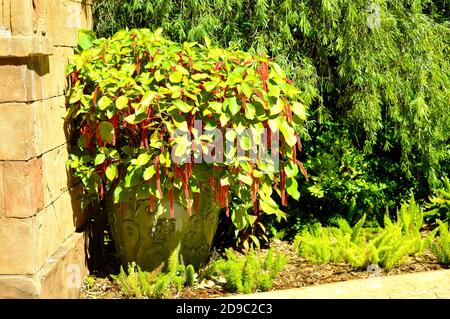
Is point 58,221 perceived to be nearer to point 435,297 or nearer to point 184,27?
point 184,27

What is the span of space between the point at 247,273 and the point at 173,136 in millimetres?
1086

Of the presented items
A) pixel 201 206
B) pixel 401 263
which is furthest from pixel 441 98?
pixel 201 206

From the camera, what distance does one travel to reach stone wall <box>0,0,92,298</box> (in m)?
3.99

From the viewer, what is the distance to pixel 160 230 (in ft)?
15.9

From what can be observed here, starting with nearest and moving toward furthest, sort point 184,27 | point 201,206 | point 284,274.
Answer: point 201,206
point 284,274
point 184,27

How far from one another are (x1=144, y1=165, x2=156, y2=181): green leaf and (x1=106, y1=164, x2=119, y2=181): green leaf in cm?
29

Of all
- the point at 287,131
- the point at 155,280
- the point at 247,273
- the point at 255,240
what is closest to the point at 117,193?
the point at 155,280

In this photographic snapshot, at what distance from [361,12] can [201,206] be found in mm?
2264

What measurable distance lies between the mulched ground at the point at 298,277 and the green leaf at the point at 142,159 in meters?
0.95

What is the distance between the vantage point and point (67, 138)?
4863 millimetres

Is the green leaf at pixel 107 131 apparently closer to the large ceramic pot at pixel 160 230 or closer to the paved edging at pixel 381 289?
the large ceramic pot at pixel 160 230

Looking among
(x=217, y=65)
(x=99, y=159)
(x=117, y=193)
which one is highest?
(x=217, y=65)

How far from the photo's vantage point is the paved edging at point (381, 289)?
4.58 m

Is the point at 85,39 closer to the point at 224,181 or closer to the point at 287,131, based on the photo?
the point at 224,181
